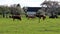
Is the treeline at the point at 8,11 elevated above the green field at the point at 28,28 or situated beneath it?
situated beneath

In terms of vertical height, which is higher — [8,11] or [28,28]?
[28,28]

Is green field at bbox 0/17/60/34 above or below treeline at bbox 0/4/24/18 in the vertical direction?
above

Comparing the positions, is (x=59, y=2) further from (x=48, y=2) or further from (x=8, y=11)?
(x=8, y=11)

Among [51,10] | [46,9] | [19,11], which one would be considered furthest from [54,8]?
[19,11]

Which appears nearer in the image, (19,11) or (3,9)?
(3,9)

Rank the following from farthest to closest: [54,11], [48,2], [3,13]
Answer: [48,2] < [54,11] < [3,13]

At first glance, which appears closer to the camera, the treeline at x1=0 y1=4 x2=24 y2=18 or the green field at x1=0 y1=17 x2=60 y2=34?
the green field at x1=0 y1=17 x2=60 y2=34

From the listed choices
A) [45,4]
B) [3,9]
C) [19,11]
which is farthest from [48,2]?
[3,9]

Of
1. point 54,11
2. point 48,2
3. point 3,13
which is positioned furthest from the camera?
point 48,2

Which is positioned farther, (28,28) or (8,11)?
(8,11)

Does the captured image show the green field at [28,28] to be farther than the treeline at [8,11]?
No

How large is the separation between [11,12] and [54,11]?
17.4 metres

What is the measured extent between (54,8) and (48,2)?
5184 mm

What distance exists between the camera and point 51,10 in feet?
312
